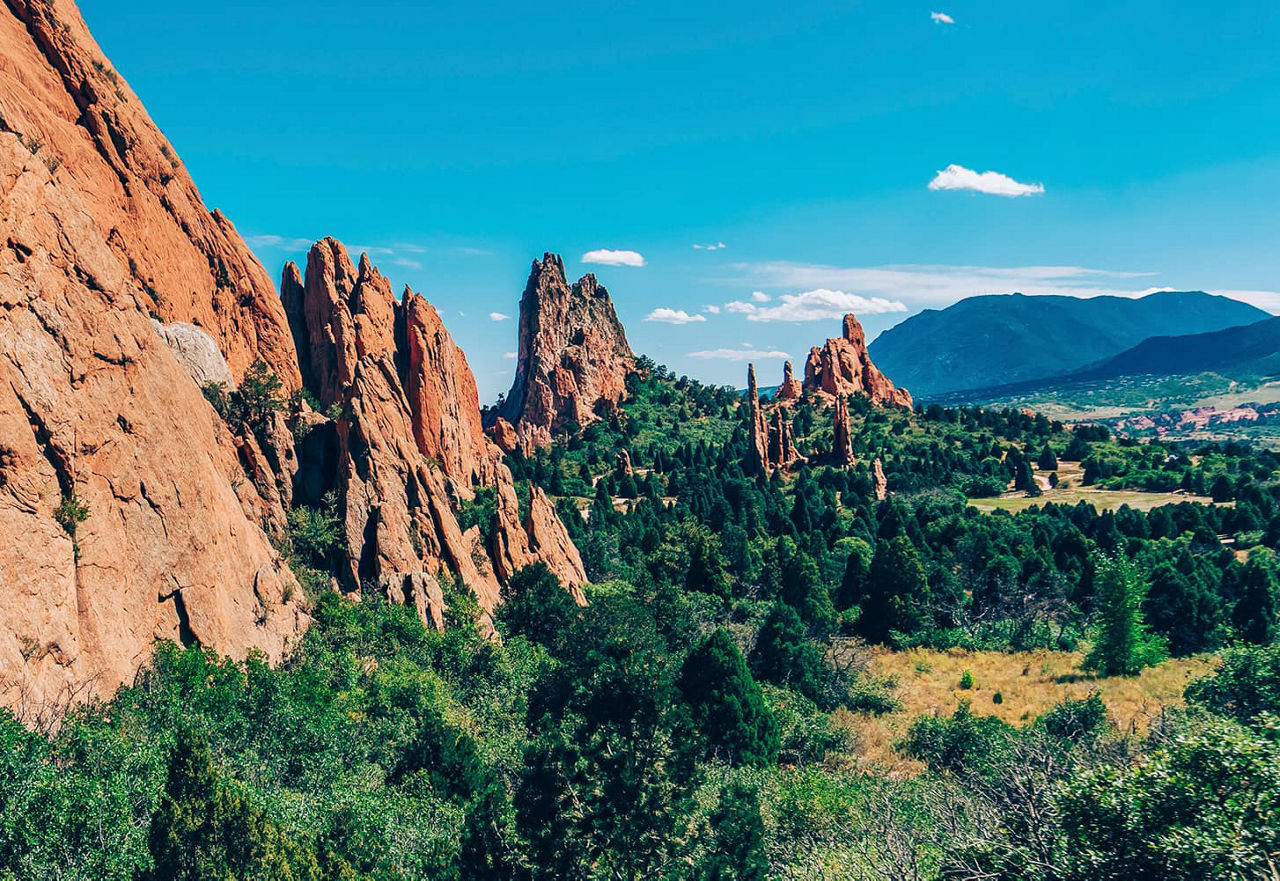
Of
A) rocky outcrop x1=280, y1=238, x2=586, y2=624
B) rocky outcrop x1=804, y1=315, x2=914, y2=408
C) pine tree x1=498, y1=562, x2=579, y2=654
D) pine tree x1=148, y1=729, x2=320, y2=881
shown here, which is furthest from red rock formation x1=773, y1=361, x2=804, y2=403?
pine tree x1=148, y1=729, x2=320, y2=881

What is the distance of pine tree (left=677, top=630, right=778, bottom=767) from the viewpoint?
45.6 meters

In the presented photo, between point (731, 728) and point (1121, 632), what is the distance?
1212 inches

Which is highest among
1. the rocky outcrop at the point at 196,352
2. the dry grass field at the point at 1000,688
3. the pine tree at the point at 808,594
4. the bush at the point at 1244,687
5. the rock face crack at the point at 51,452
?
the rocky outcrop at the point at 196,352

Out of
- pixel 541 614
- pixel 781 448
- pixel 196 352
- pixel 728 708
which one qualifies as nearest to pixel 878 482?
pixel 781 448

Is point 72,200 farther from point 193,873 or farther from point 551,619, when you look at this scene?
point 551,619

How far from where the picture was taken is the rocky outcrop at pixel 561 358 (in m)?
168

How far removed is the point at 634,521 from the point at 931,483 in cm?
5502

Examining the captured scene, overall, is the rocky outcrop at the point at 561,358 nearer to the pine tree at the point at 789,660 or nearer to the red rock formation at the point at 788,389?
the red rock formation at the point at 788,389

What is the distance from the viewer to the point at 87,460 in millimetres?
33906

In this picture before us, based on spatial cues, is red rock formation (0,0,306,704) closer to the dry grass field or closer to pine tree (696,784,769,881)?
pine tree (696,784,769,881)

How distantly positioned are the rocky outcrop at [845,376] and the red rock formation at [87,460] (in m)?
149

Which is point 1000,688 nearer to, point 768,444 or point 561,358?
point 768,444

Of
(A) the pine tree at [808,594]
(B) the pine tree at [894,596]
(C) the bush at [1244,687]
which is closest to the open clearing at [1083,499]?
(B) the pine tree at [894,596]

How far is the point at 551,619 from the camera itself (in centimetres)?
6081
